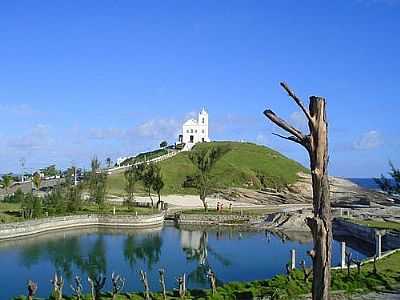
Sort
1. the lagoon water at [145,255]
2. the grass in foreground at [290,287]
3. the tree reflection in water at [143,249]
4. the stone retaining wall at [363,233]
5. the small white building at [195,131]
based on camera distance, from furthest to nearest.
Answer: the small white building at [195,131], the stone retaining wall at [363,233], the tree reflection in water at [143,249], the lagoon water at [145,255], the grass in foreground at [290,287]

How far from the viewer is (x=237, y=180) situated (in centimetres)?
10288

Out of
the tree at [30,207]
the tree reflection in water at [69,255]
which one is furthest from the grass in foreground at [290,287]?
the tree at [30,207]

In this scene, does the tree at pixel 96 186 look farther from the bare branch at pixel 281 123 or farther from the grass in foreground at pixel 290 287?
the bare branch at pixel 281 123

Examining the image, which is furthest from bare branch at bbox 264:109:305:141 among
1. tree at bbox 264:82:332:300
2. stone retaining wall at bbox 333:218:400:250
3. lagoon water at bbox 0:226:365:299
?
stone retaining wall at bbox 333:218:400:250

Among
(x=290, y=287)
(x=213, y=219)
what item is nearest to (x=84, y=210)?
(x=213, y=219)

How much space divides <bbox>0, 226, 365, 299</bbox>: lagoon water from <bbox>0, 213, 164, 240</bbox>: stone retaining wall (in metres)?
1.12

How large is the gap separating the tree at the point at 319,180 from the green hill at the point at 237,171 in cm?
8039

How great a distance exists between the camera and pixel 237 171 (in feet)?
351

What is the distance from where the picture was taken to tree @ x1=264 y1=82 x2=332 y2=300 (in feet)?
29.6

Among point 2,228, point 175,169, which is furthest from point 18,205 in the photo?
point 175,169

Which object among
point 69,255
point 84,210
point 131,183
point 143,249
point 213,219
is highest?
point 131,183

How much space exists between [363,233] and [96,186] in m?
33.1

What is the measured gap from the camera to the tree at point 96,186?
6962 centimetres

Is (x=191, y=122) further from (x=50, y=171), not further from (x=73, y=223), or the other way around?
(x=73, y=223)
